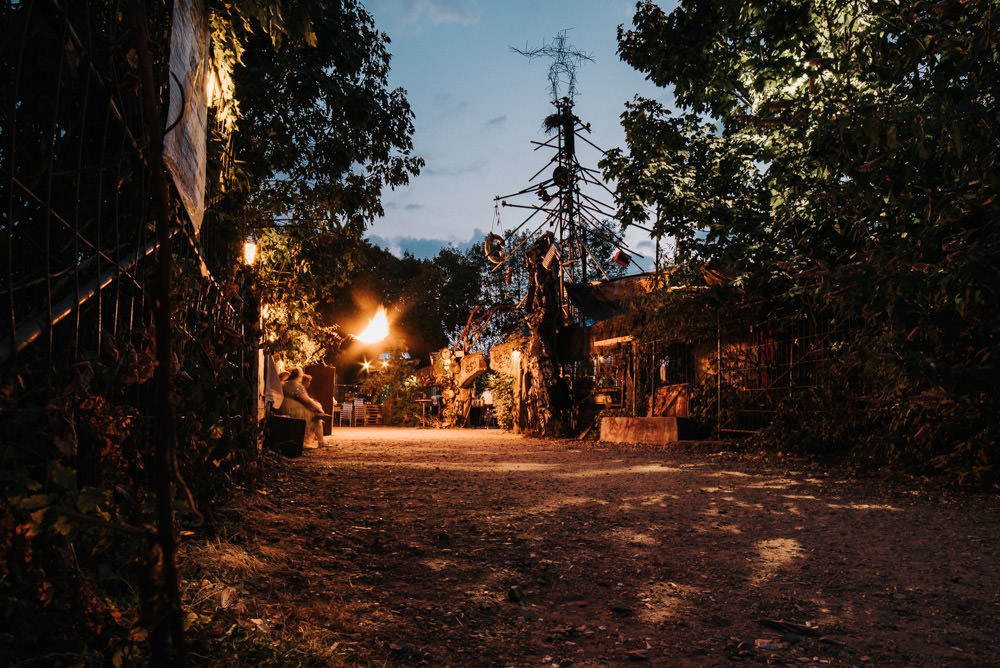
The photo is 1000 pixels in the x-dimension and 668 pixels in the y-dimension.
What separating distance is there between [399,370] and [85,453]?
69.9ft

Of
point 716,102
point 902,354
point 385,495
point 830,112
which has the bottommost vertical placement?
point 385,495

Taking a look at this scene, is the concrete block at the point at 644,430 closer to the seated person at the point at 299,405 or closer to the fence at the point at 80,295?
the seated person at the point at 299,405

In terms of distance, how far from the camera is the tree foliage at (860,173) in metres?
3.73

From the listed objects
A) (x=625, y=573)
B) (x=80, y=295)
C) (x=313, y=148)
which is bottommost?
(x=625, y=573)

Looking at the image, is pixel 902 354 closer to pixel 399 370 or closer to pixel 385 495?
pixel 385 495

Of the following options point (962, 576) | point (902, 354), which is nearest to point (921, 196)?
point (902, 354)

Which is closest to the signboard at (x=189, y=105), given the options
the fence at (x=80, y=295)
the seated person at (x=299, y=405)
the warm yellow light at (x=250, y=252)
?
the fence at (x=80, y=295)

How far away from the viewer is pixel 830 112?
3.99 meters

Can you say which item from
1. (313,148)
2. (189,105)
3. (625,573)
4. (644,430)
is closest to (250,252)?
(313,148)

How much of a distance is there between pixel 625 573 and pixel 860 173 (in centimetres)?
312

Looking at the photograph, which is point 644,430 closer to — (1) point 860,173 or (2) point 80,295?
(1) point 860,173

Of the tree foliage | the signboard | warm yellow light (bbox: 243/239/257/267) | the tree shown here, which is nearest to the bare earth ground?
the tree foliage

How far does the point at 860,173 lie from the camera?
4.07m

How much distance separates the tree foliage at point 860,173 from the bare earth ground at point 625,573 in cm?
123
